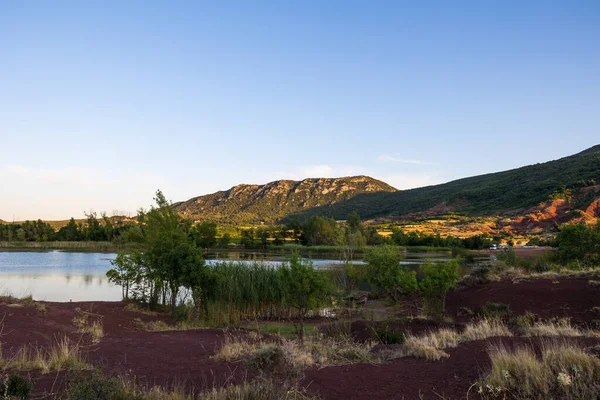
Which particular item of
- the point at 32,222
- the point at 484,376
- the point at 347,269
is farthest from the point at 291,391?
the point at 32,222

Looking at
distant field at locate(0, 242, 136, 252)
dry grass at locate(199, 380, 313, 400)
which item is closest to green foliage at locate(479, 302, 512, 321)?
dry grass at locate(199, 380, 313, 400)

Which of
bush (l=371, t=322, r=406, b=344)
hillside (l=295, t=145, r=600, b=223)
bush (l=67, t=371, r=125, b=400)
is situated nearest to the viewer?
bush (l=67, t=371, r=125, b=400)

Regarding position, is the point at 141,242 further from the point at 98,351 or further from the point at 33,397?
the point at 33,397

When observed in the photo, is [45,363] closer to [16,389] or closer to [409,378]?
[16,389]

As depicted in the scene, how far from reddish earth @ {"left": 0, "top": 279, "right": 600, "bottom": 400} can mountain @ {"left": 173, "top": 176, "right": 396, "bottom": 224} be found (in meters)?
127

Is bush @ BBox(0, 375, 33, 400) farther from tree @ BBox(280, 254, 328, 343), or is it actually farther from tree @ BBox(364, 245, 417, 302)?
tree @ BBox(364, 245, 417, 302)

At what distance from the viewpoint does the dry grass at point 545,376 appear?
662 cm

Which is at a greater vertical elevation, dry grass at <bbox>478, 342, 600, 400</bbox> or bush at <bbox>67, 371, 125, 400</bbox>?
bush at <bbox>67, 371, 125, 400</bbox>

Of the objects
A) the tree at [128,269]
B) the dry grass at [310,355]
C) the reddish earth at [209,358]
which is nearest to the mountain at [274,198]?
the tree at [128,269]

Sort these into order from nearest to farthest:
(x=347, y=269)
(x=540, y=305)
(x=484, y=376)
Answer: (x=484, y=376)
(x=347, y=269)
(x=540, y=305)

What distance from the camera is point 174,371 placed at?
28.3 ft

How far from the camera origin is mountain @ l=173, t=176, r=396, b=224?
158m

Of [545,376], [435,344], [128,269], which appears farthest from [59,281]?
[545,376]

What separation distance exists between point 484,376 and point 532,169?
122504 mm
